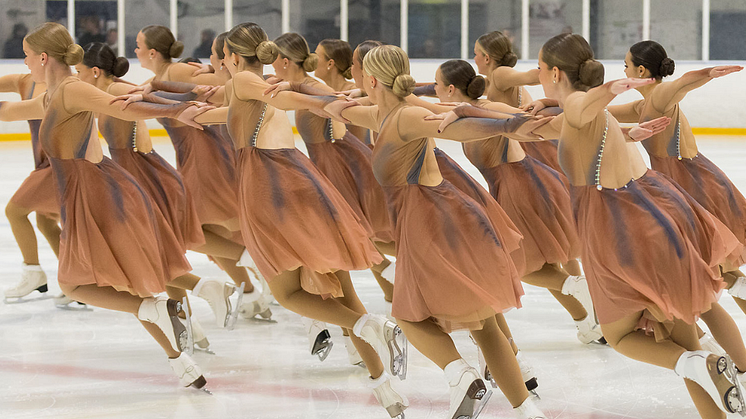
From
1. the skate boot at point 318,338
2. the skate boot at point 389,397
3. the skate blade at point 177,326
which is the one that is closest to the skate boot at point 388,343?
the skate boot at point 389,397

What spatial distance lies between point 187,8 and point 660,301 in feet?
42.3

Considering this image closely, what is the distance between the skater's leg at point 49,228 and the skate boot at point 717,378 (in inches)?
150

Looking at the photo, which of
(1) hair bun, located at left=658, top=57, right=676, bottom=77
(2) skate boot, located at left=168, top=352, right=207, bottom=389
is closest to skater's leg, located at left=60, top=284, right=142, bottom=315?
(2) skate boot, located at left=168, top=352, right=207, bottom=389

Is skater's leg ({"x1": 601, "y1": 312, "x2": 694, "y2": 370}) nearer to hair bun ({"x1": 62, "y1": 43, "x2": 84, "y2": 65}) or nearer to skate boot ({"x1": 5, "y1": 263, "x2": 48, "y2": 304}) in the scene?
hair bun ({"x1": 62, "y1": 43, "x2": 84, "y2": 65})

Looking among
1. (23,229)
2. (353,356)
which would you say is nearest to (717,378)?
(353,356)

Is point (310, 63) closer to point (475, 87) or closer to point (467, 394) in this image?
point (475, 87)

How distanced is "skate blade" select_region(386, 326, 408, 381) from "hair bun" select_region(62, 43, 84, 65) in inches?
67.1

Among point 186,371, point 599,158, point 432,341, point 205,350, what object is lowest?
point 205,350

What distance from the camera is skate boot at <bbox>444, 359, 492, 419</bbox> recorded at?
312 cm

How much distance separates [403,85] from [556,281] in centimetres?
154

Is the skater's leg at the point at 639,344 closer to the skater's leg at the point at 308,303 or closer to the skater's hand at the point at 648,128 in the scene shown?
the skater's hand at the point at 648,128

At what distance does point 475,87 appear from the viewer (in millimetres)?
4215

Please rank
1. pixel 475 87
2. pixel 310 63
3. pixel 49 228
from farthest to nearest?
pixel 49 228 < pixel 310 63 < pixel 475 87

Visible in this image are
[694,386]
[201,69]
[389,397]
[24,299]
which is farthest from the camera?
[24,299]
